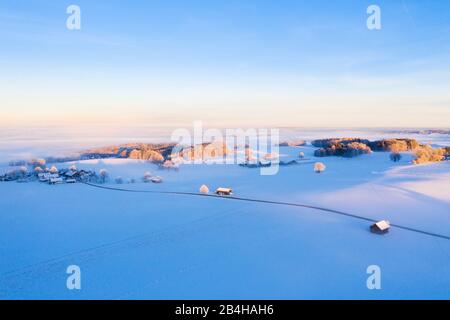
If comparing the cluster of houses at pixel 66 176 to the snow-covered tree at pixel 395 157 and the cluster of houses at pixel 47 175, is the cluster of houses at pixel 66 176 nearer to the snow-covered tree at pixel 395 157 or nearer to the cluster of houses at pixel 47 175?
the cluster of houses at pixel 47 175

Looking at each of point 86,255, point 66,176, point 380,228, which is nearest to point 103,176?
point 66,176

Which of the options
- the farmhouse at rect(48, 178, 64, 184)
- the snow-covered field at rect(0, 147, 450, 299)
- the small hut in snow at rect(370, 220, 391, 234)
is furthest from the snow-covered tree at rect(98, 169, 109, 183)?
the small hut in snow at rect(370, 220, 391, 234)

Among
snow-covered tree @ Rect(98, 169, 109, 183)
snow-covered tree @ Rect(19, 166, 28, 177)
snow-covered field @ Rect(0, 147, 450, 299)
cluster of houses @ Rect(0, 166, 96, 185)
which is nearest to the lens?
snow-covered field @ Rect(0, 147, 450, 299)

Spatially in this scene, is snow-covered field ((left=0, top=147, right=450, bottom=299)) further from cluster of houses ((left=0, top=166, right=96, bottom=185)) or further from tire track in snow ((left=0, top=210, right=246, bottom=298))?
cluster of houses ((left=0, top=166, right=96, bottom=185))

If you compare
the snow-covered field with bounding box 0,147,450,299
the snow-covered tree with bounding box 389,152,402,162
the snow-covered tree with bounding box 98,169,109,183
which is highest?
the snow-covered tree with bounding box 389,152,402,162

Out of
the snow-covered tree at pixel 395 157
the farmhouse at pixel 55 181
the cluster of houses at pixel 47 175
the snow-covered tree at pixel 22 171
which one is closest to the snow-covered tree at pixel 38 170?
the cluster of houses at pixel 47 175

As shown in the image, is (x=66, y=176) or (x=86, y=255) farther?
(x=66, y=176)

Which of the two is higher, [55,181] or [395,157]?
[395,157]

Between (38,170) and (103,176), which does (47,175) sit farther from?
(103,176)
